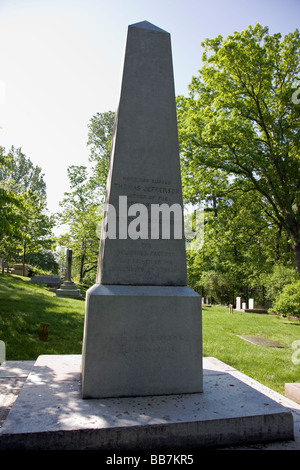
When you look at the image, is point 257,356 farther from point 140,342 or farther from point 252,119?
point 252,119

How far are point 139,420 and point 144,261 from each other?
1632 millimetres

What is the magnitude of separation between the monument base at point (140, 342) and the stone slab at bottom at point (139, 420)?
0.43 feet

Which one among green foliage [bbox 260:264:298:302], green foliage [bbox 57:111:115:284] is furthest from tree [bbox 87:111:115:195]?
green foliage [bbox 260:264:298:302]

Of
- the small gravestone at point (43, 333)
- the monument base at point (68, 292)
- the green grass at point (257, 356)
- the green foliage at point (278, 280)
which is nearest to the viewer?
the green grass at point (257, 356)

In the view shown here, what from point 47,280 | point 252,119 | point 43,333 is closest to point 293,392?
point 43,333

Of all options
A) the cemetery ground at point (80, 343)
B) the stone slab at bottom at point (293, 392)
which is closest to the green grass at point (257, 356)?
the cemetery ground at point (80, 343)

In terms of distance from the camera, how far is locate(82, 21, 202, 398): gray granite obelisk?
323cm

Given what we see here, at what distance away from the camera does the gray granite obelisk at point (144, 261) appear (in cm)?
323

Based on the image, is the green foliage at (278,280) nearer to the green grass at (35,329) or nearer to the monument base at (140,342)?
the green grass at (35,329)

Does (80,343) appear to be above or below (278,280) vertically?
below

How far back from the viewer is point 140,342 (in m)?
3.31

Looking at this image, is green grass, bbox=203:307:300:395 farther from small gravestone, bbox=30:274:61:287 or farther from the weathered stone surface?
small gravestone, bbox=30:274:61:287

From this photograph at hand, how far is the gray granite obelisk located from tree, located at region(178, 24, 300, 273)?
11.0 metres

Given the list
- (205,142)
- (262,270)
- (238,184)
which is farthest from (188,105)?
(262,270)
